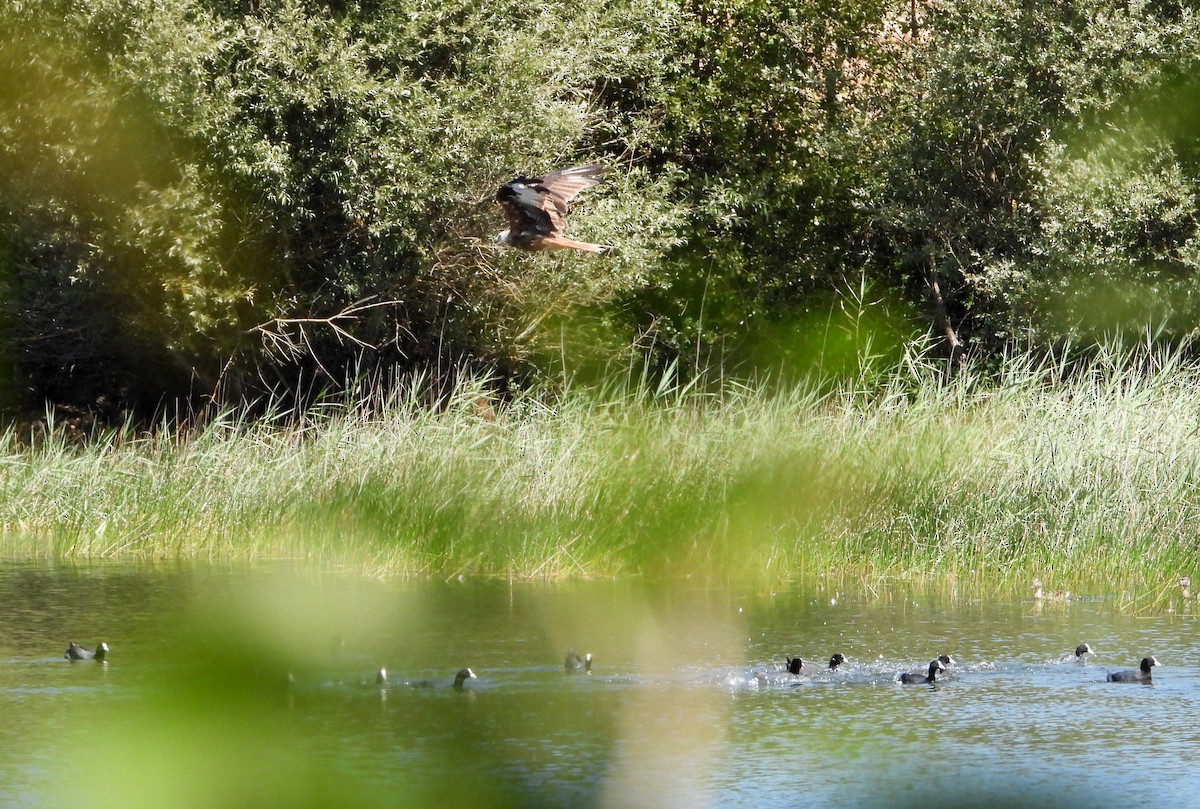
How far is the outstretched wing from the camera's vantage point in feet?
35.7

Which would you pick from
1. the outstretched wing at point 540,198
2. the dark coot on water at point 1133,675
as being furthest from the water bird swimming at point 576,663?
the outstretched wing at point 540,198

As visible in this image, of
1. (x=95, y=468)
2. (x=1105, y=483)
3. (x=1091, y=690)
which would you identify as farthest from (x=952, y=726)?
(x=95, y=468)

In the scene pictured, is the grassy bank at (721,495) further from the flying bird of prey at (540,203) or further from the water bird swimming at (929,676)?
the water bird swimming at (929,676)

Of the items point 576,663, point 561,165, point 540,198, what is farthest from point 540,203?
point 561,165

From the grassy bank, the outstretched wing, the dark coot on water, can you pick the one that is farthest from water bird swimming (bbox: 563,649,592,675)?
the outstretched wing

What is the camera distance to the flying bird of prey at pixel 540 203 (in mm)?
10867

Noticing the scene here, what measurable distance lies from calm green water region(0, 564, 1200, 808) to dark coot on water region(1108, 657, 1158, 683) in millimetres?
95

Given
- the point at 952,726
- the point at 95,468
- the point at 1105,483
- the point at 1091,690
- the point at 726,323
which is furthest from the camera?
the point at 726,323

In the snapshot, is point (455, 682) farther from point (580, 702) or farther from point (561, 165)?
point (561, 165)

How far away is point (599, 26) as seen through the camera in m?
18.5

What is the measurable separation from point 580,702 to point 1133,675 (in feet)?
7.71

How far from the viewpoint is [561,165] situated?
61.2ft

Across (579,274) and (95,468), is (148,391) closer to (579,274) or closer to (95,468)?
(579,274)

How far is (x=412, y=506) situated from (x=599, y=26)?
8795 millimetres
